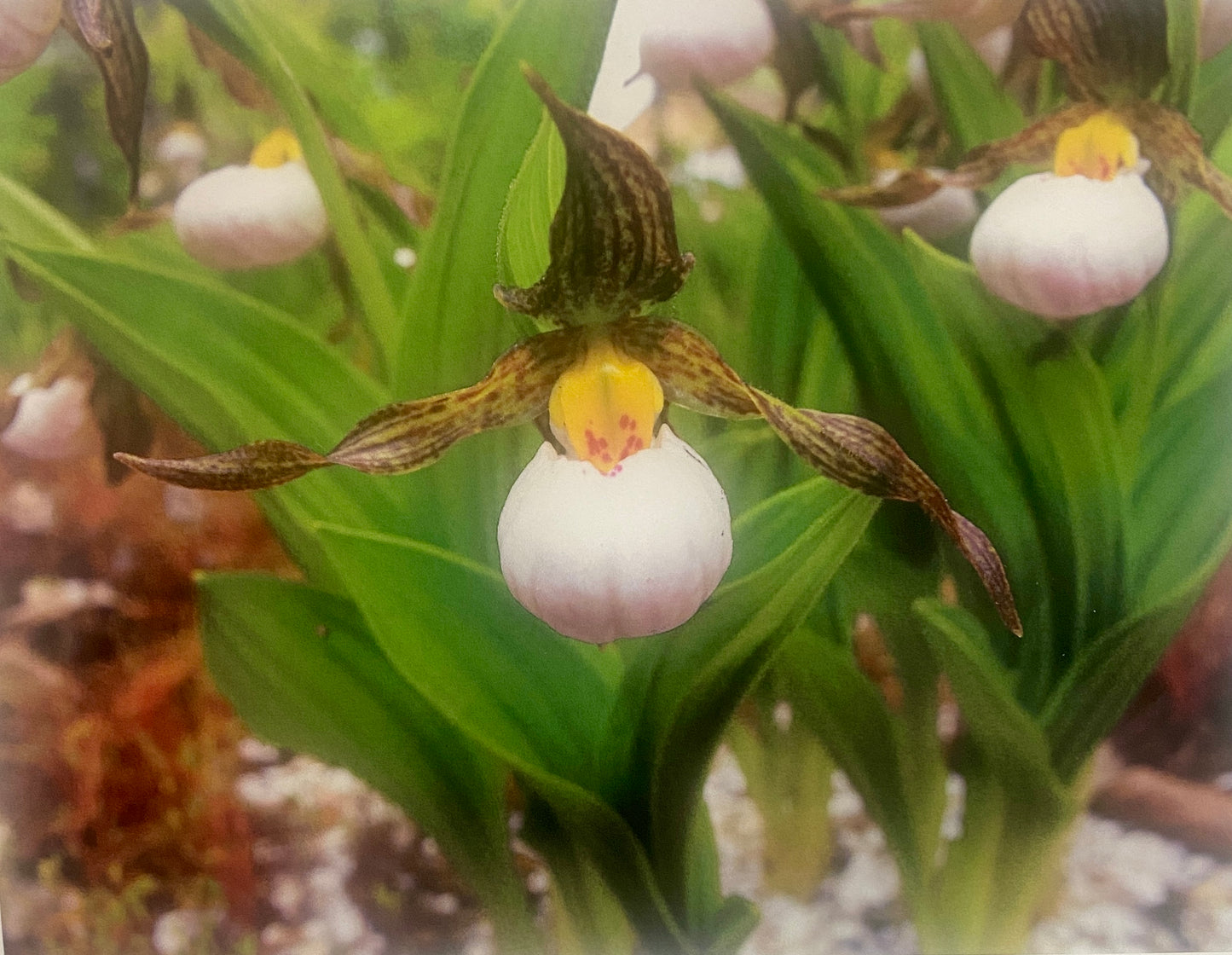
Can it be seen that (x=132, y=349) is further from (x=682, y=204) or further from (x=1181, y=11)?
(x=1181, y=11)

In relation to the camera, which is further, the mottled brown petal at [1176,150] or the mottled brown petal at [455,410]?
the mottled brown petal at [1176,150]

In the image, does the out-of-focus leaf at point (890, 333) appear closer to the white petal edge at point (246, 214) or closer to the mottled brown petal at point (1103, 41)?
the mottled brown petal at point (1103, 41)

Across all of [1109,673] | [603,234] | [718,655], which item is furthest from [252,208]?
[1109,673]

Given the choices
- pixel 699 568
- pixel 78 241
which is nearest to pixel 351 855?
pixel 699 568

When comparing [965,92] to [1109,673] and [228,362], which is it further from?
[228,362]

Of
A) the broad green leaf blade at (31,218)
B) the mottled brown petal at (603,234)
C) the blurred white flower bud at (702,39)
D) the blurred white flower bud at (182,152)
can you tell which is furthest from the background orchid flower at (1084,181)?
the broad green leaf blade at (31,218)

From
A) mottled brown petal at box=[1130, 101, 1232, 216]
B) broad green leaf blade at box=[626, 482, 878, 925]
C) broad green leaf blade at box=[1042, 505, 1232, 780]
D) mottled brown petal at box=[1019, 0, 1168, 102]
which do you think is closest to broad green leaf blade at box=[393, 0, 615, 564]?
broad green leaf blade at box=[626, 482, 878, 925]

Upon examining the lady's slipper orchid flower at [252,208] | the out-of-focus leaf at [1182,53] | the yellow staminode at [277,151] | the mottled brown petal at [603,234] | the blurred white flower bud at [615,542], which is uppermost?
the yellow staminode at [277,151]
